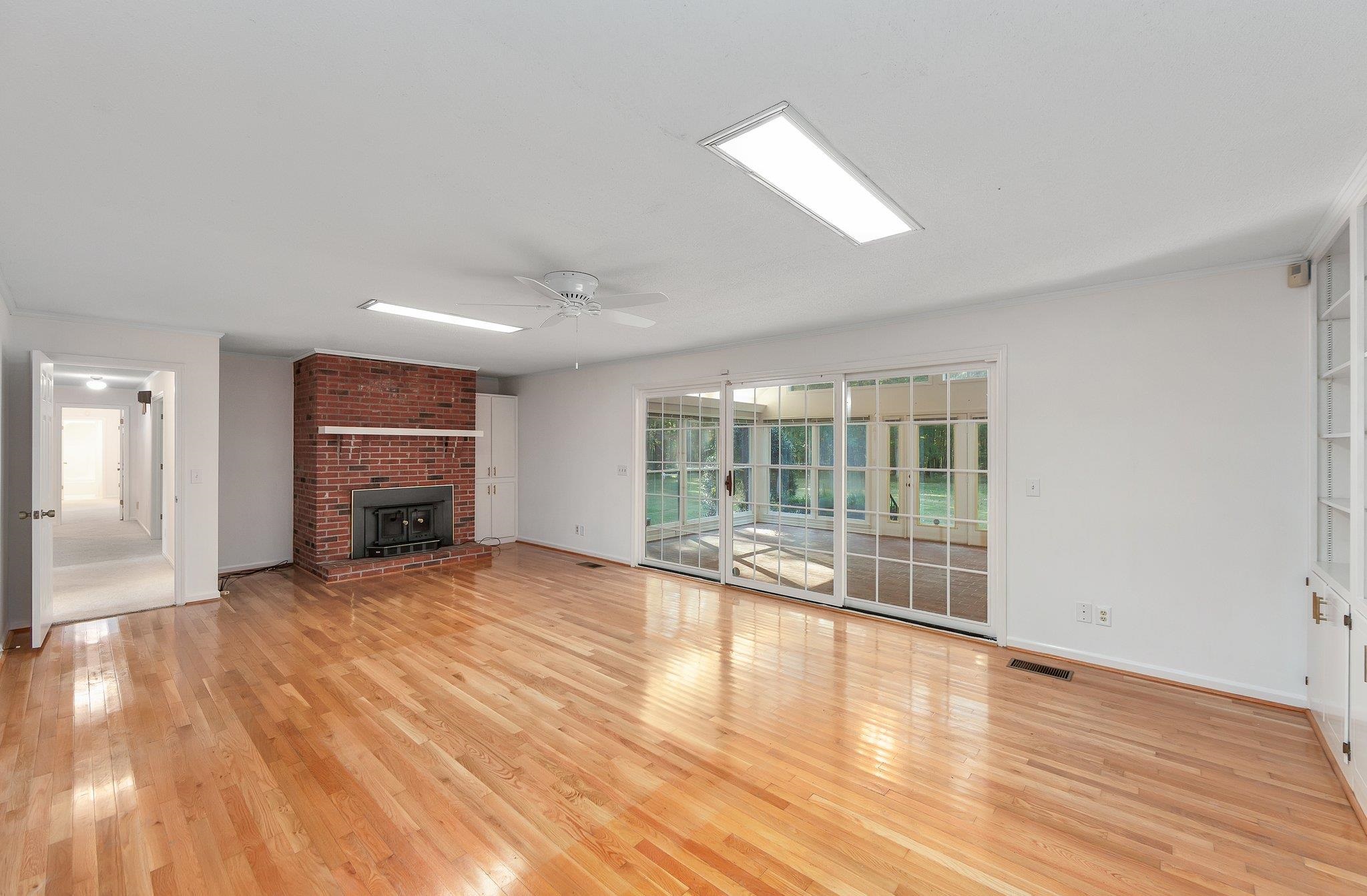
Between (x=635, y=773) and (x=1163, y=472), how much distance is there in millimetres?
3470

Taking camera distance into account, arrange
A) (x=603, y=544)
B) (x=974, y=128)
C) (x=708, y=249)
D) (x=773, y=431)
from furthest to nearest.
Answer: (x=603, y=544) → (x=773, y=431) → (x=708, y=249) → (x=974, y=128)

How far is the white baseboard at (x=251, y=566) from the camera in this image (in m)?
6.01

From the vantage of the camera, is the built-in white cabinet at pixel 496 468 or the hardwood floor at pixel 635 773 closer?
the hardwood floor at pixel 635 773

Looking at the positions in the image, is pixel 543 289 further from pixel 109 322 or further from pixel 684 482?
pixel 109 322

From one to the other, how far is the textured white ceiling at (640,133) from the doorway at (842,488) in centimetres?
136

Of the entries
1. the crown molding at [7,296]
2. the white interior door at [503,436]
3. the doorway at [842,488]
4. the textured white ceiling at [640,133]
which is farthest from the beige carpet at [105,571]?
the doorway at [842,488]

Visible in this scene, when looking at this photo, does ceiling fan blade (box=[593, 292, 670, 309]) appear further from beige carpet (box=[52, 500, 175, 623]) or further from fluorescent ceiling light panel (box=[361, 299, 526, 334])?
beige carpet (box=[52, 500, 175, 623])

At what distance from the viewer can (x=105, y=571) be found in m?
5.99

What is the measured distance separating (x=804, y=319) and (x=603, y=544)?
380cm

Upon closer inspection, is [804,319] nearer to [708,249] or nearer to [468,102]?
[708,249]

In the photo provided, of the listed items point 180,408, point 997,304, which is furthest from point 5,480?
point 997,304

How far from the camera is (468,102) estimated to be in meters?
1.62

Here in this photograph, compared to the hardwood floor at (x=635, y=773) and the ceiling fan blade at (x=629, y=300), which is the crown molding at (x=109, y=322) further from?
the ceiling fan blade at (x=629, y=300)

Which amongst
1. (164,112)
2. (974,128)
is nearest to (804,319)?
Result: (974,128)
